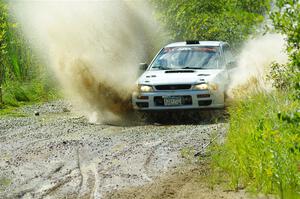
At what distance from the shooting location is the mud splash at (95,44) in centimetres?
1524

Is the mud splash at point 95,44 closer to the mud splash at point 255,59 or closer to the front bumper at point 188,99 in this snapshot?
the front bumper at point 188,99

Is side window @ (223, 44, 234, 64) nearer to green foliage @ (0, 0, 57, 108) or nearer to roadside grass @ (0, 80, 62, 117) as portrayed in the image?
roadside grass @ (0, 80, 62, 117)

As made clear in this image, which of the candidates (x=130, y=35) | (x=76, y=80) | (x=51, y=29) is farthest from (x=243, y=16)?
(x=130, y=35)

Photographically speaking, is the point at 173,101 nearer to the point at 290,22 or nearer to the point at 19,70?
the point at 290,22

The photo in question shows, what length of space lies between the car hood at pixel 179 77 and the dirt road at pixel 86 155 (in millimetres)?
822

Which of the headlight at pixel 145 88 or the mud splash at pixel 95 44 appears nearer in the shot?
the headlight at pixel 145 88

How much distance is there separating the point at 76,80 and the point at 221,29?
6.29 m

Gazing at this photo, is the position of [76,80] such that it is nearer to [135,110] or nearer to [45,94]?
[135,110]

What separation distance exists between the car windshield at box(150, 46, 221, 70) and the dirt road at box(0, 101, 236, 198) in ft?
4.87

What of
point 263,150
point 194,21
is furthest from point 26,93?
point 263,150

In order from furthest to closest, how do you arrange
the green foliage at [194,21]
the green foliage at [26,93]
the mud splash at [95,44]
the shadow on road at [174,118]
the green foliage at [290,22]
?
the green foliage at [194,21], the green foliage at [26,93], the mud splash at [95,44], the shadow on road at [174,118], the green foliage at [290,22]

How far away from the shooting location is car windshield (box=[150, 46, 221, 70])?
14.7 meters

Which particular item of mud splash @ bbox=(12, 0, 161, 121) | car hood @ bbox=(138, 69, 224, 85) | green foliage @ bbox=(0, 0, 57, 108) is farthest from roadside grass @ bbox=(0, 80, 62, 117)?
car hood @ bbox=(138, 69, 224, 85)

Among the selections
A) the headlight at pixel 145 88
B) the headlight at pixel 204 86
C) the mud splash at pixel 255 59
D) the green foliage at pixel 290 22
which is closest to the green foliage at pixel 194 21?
the mud splash at pixel 255 59
